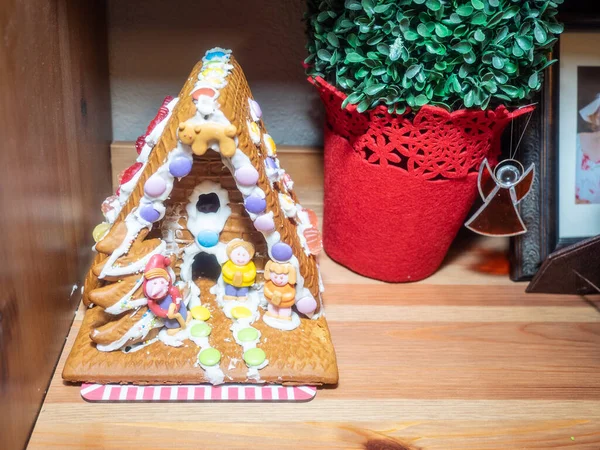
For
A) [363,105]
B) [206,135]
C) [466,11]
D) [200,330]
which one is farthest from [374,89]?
[200,330]

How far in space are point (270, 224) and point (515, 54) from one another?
1.07ft

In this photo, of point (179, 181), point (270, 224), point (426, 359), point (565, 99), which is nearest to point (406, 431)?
point (426, 359)

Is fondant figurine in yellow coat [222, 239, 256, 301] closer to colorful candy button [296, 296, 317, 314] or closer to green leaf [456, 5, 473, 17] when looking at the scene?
colorful candy button [296, 296, 317, 314]

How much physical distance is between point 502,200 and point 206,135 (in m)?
0.41

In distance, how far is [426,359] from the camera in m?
0.80

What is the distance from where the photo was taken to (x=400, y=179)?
2.76 feet

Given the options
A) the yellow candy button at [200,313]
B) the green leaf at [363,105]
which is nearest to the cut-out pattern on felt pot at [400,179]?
the green leaf at [363,105]

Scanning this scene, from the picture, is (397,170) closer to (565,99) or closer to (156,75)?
(565,99)

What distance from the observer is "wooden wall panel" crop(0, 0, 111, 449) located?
608 millimetres

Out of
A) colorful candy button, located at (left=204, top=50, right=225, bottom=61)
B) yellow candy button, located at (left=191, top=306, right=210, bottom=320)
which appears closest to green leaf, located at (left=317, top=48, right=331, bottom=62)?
colorful candy button, located at (left=204, top=50, right=225, bottom=61)

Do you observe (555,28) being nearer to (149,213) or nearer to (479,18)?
(479,18)

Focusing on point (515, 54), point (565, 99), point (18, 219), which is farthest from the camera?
point (565, 99)

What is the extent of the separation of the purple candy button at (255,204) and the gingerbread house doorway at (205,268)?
0.71 feet

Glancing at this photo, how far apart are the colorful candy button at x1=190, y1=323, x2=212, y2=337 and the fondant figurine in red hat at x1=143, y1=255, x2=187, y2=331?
1 cm
